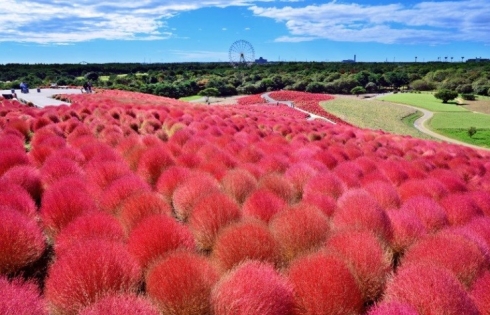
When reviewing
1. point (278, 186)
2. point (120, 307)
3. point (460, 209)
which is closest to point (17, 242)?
point (120, 307)

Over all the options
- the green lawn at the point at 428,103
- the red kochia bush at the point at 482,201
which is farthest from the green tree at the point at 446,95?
the red kochia bush at the point at 482,201

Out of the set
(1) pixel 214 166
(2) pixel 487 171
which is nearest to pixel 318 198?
(1) pixel 214 166

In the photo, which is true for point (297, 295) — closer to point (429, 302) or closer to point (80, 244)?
point (429, 302)

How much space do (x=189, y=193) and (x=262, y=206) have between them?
3.04ft

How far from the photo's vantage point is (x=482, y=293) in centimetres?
312

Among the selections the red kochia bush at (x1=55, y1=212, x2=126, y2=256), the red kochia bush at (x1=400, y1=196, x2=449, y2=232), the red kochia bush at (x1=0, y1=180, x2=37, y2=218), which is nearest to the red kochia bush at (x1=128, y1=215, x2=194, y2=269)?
the red kochia bush at (x1=55, y1=212, x2=126, y2=256)

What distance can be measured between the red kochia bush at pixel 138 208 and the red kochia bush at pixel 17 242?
2.54ft

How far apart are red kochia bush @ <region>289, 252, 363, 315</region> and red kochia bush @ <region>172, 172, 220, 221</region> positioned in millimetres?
1794

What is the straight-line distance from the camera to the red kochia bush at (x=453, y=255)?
3473 millimetres

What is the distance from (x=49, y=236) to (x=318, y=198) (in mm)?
3217

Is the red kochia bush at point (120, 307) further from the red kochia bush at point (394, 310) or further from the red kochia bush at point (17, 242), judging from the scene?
the red kochia bush at point (394, 310)

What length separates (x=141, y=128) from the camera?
32.7 ft

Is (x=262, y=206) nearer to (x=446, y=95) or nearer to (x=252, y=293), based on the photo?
(x=252, y=293)

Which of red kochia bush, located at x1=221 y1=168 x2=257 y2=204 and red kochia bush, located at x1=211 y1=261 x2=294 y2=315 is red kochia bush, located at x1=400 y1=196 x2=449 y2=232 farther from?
red kochia bush, located at x1=211 y1=261 x2=294 y2=315
